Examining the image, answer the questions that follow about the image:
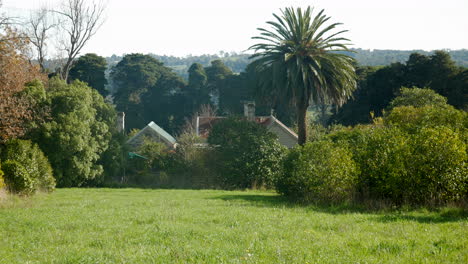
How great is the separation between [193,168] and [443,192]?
86.3 feet

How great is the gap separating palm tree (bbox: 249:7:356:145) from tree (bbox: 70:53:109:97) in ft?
149

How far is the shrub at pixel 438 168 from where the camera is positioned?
16.2 m

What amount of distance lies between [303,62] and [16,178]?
876 inches

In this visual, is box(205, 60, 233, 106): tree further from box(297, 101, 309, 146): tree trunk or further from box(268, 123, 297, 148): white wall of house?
box(297, 101, 309, 146): tree trunk

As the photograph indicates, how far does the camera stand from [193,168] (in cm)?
4044

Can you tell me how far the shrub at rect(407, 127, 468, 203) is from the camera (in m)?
16.2

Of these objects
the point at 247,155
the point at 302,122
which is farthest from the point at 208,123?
the point at 302,122

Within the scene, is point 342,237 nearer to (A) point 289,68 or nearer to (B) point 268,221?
(B) point 268,221

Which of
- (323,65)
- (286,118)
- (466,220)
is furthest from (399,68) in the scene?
(466,220)

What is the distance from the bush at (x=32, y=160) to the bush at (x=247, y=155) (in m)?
14.3

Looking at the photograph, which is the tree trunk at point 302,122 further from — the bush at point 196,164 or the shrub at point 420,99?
the shrub at point 420,99

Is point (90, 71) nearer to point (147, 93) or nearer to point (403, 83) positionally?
point (147, 93)

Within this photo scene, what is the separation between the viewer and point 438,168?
16547 millimetres

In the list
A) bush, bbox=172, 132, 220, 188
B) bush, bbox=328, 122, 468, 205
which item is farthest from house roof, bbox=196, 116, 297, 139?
bush, bbox=328, 122, 468, 205
